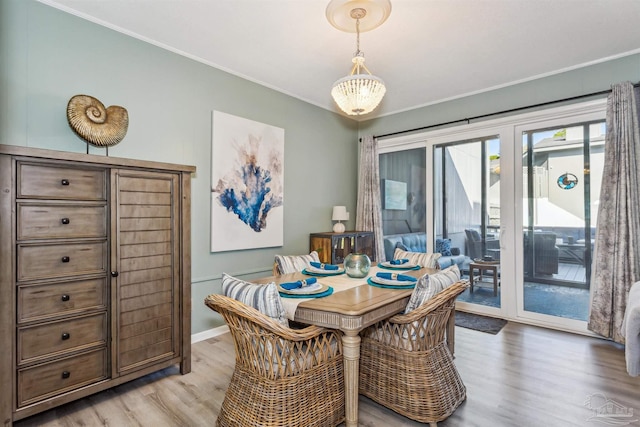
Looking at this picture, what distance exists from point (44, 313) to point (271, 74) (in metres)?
2.81

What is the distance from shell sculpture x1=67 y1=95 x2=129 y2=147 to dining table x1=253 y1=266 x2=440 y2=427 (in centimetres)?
Answer: 180

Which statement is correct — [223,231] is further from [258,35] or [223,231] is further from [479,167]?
[479,167]

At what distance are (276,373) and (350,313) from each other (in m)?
0.49

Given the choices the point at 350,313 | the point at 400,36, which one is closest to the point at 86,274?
the point at 350,313

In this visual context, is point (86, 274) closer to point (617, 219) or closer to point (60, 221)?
point (60, 221)

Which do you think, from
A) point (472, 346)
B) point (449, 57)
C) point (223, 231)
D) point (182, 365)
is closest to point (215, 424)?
point (182, 365)

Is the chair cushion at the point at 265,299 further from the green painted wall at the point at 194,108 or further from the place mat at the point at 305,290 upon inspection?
the green painted wall at the point at 194,108

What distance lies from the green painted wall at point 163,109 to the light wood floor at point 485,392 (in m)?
0.85

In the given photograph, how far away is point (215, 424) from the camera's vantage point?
192 centimetres

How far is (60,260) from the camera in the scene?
2.01 meters

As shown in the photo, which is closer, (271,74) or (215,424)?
(215,424)

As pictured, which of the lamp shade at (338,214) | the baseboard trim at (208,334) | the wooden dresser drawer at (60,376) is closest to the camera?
the wooden dresser drawer at (60,376)

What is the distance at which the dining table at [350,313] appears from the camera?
64.1 inches

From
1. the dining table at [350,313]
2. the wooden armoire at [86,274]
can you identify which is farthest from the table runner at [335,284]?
the wooden armoire at [86,274]
